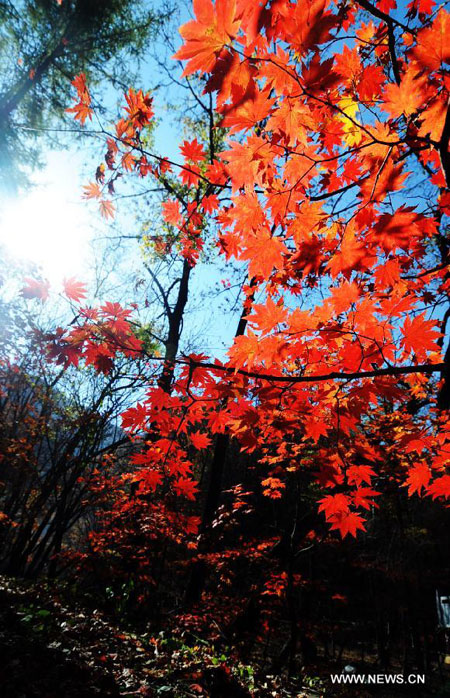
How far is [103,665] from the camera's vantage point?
11.8 feet

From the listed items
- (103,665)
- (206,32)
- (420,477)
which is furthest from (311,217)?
(103,665)

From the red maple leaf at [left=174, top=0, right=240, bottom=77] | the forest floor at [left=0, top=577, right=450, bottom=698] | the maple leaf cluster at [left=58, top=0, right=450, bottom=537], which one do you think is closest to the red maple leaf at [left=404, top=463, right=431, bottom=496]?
the maple leaf cluster at [left=58, top=0, right=450, bottom=537]

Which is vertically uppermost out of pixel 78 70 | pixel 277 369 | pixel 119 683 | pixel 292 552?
pixel 78 70

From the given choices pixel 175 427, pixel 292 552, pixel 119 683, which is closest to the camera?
pixel 175 427

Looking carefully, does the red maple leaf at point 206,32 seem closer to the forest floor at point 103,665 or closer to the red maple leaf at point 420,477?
the red maple leaf at point 420,477

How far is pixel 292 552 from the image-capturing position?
5770mm

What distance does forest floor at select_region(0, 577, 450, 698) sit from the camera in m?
3.00

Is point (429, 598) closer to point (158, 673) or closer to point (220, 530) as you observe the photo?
point (220, 530)

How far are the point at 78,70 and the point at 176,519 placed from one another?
40.2 feet

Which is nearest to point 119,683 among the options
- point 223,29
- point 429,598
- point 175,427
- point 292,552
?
point 175,427

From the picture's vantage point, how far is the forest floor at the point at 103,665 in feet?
9.85

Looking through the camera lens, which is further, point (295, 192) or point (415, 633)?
point (415, 633)

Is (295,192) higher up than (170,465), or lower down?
higher up

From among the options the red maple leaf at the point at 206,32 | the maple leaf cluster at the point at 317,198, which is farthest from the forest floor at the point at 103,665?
the red maple leaf at the point at 206,32
